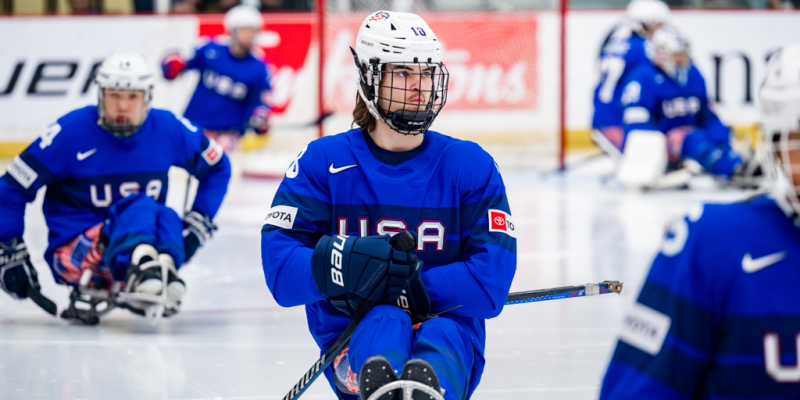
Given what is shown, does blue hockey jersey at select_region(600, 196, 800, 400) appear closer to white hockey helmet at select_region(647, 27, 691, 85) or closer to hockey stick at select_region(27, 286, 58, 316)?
hockey stick at select_region(27, 286, 58, 316)

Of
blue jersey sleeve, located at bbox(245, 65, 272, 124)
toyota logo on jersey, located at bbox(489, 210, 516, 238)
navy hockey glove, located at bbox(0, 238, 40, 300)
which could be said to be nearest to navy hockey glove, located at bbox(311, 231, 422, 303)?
toyota logo on jersey, located at bbox(489, 210, 516, 238)

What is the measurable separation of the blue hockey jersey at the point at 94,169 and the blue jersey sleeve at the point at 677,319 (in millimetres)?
2492

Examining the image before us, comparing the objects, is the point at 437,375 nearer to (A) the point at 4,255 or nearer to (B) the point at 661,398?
(B) the point at 661,398

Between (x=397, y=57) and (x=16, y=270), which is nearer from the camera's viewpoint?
(x=397, y=57)

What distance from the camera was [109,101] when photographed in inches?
128

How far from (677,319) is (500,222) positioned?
796 millimetres

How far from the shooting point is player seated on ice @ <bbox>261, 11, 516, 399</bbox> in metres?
1.75

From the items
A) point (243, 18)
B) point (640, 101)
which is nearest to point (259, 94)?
point (243, 18)

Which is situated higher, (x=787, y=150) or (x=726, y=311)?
(x=787, y=150)

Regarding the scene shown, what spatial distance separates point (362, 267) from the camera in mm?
1716

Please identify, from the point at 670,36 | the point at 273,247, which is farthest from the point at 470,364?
the point at 670,36

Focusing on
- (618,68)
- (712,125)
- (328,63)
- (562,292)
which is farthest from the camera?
(328,63)

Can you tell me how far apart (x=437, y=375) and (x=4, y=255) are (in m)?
2.11

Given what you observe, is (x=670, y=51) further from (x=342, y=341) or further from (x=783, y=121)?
(x=783, y=121)
